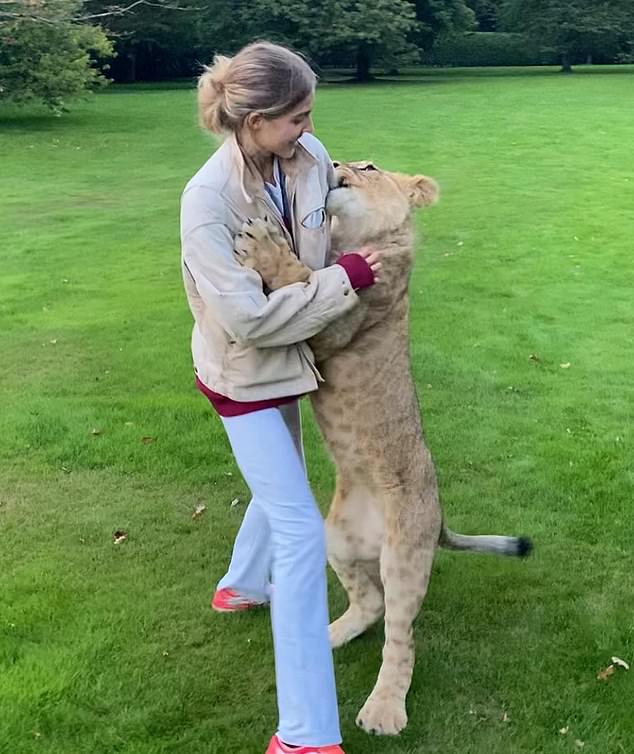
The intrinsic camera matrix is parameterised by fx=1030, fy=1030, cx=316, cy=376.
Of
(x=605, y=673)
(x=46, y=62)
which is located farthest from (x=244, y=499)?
(x=46, y=62)

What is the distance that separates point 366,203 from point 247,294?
67 centimetres

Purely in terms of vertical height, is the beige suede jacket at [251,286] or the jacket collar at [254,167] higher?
the jacket collar at [254,167]

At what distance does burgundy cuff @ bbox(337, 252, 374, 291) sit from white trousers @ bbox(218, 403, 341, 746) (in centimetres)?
52

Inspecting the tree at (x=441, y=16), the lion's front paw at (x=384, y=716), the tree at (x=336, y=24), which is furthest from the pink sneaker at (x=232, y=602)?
the tree at (x=441, y=16)

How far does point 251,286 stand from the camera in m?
3.27

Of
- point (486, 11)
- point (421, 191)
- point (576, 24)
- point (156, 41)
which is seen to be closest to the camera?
point (421, 191)

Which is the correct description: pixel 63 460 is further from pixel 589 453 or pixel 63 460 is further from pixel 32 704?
pixel 589 453

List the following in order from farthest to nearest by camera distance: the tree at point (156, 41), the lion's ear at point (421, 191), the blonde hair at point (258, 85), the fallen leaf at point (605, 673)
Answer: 1. the tree at point (156, 41)
2. the fallen leaf at point (605, 673)
3. the lion's ear at point (421, 191)
4. the blonde hair at point (258, 85)

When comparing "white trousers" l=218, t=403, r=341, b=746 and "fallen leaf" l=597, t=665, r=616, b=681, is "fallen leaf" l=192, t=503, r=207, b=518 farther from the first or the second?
"fallen leaf" l=597, t=665, r=616, b=681

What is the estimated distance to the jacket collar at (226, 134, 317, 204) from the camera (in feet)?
11.0

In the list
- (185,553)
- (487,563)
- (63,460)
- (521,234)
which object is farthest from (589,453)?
(521,234)

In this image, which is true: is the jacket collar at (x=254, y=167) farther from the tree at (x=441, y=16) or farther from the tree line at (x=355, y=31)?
the tree at (x=441, y=16)

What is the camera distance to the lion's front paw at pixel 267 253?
337cm

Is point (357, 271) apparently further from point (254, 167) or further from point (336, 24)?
point (336, 24)
